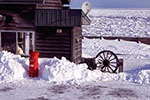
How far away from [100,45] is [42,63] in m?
17.3

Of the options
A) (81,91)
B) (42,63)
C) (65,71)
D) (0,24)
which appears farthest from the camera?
(0,24)

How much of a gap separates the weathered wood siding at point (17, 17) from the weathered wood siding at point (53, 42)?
805 millimetres

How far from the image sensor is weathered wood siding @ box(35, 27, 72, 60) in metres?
16.2

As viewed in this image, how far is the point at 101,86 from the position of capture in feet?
38.1

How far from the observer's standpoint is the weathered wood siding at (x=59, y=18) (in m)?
15.5

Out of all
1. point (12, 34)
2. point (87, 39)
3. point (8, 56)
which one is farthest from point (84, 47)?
point (8, 56)

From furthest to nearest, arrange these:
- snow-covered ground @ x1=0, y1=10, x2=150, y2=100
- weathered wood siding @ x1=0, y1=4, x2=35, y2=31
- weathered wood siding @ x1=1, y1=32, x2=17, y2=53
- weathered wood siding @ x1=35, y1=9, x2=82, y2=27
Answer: weathered wood siding @ x1=1, y1=32, x2=17, y2=53 < weathered wood siding @ x1=0, y1=4, x2=35, y2=31 < weathered wood siding @ x1=35, y1=9, x2=82, y2=27 < snow-covered ground @ x1=0, y1=10, x2=150, y2=100

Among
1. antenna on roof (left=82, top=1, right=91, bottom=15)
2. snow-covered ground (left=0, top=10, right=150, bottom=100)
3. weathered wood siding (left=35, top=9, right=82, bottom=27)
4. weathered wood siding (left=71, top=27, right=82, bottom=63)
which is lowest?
snow-covered ground (left=0, top=10, right=150, bottom=100)

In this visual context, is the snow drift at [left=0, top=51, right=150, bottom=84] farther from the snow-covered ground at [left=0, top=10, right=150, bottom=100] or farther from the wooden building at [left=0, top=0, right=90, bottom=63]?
the wooden building at [left=0, top=0, right=90, bottom=63]

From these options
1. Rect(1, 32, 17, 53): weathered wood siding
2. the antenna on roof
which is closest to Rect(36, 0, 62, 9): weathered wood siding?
the antenna on roof

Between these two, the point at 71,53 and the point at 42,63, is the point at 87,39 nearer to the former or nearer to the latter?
the point at 71,53

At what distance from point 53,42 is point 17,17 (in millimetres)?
2645

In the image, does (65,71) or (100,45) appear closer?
(65,71)

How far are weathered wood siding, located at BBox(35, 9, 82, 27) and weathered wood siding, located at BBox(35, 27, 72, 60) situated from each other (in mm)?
516
